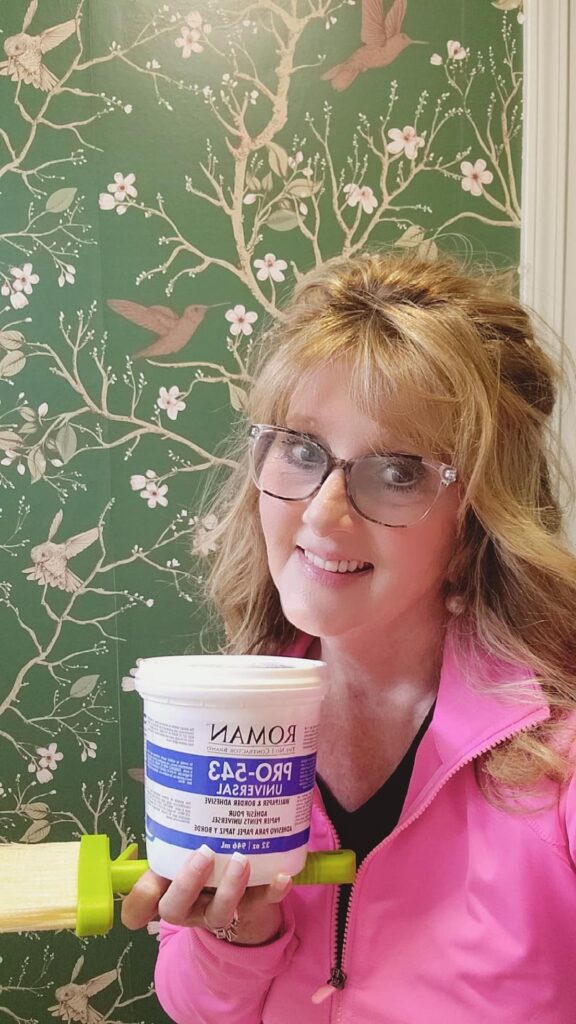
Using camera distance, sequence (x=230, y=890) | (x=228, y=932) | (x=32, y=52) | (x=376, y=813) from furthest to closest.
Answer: (x=32, y=52) → (x=376, y=813) → (x=228, y=932) → (x=230, y=890)

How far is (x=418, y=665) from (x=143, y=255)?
89 centimetres

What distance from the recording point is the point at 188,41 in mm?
1399

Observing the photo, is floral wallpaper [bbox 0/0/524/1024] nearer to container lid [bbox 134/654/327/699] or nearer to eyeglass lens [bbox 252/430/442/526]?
eyeglass lens [bbox 252/430/442/526]

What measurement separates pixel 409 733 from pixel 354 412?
40cm

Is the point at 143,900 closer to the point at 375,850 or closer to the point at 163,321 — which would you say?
the point at 375,850

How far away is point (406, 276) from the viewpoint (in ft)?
3.11

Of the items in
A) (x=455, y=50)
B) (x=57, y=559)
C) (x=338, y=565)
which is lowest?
(x=57, y=559)

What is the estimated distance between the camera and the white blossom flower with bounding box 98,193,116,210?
142 cm

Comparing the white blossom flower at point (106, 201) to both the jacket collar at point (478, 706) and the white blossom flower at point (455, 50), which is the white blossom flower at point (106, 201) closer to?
the white blossom flower at point (455, 50)

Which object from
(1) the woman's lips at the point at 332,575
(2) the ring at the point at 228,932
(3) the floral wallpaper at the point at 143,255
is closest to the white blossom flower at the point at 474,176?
(3) the floral wallpaper at the point at 143,255

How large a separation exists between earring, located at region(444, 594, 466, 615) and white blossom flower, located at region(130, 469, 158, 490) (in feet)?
2.22

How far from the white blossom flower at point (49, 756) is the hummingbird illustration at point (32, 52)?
1.17 metres

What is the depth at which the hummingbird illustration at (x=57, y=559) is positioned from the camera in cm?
145

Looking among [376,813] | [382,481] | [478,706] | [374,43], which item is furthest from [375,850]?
[374,43]
